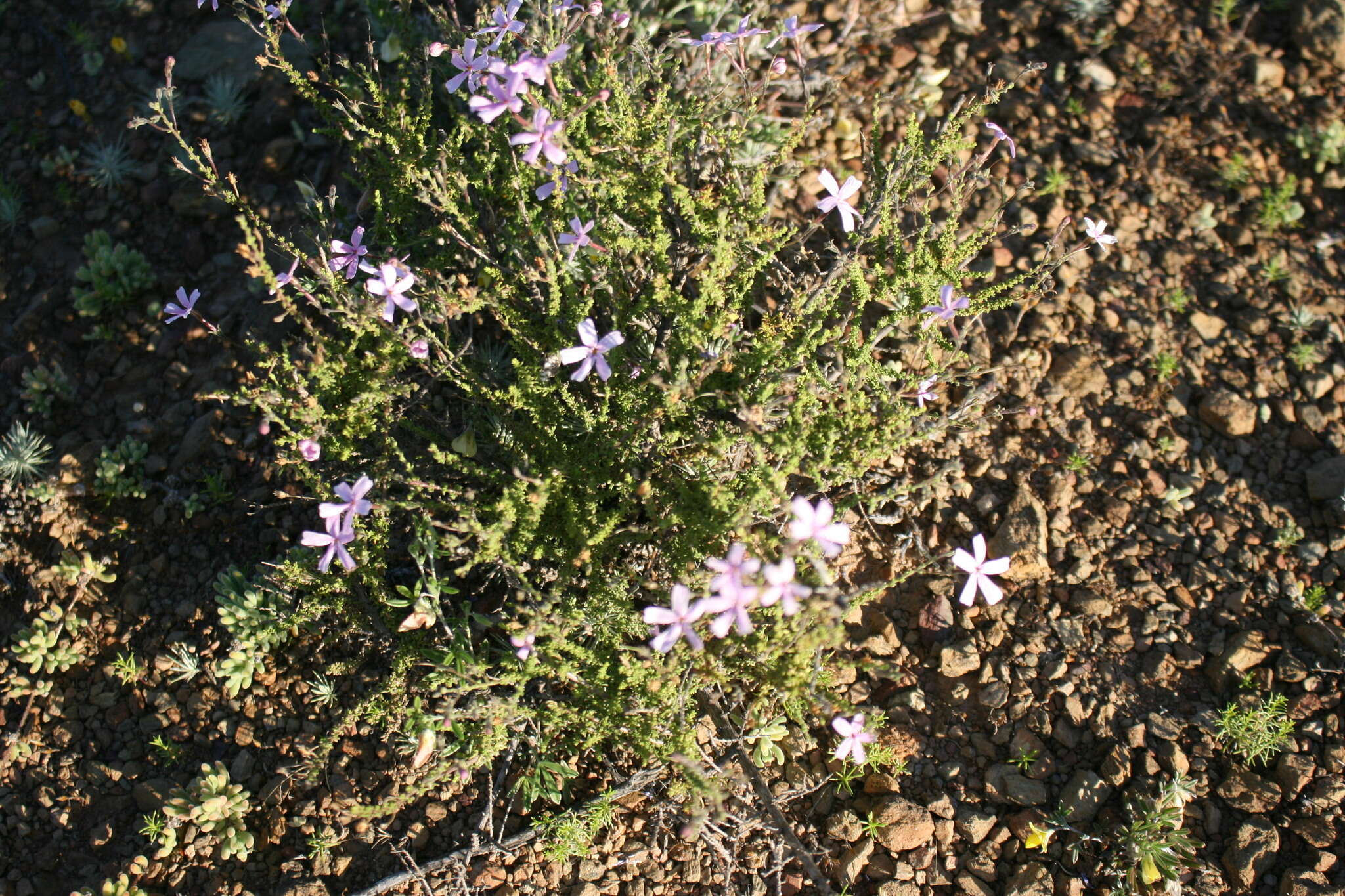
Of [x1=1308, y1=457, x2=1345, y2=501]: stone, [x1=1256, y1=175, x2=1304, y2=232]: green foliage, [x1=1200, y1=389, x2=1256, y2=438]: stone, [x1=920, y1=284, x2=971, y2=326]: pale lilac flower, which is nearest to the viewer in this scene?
[x1=920, y1=284, x2=971, y2=326]: pale lilac flower

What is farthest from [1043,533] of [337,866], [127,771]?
[127,771]

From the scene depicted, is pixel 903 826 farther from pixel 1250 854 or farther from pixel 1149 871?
pixel 1250 854

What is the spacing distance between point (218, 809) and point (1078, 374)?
334 cm

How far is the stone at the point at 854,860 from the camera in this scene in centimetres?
275

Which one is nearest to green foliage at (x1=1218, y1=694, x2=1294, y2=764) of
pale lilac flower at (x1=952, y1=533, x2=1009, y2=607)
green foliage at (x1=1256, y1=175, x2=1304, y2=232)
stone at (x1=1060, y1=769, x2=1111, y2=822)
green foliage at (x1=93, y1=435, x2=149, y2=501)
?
stone at (x1=1060, y1=769, x2=1111, y2=822)

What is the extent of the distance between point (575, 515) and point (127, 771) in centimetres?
173

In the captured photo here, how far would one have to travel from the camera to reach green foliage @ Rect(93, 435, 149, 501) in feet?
10.9

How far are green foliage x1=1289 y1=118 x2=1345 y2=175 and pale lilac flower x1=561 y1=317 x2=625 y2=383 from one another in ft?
11.3

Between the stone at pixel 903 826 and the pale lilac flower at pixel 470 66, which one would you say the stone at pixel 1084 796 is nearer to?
the stone at pixel 903 826

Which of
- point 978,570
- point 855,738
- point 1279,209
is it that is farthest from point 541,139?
point 1279,209

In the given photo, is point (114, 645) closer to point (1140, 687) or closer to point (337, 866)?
point (337, 866)

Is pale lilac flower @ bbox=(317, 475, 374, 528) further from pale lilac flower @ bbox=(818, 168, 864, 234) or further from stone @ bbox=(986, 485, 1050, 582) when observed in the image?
stone @ bbox=(986, 485, 1050, 582)

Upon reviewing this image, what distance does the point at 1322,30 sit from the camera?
4.23 m

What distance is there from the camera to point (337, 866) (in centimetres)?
275
